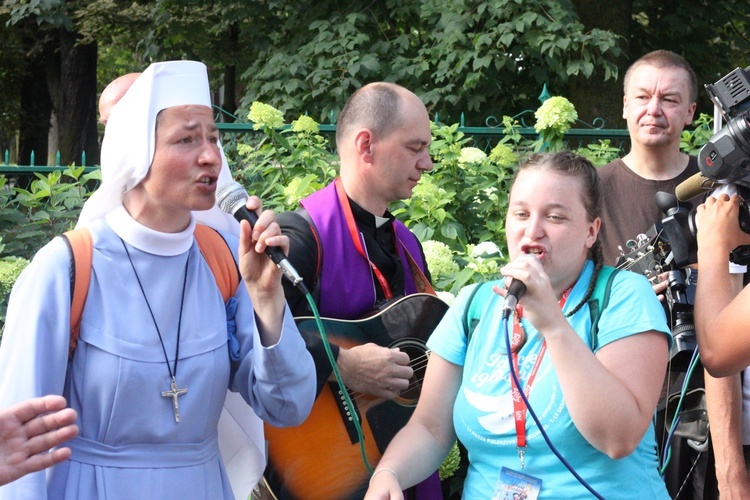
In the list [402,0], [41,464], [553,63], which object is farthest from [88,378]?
[402,0]

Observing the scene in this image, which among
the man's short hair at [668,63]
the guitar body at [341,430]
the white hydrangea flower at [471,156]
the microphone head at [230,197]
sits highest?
the man's short hair at [668,63]

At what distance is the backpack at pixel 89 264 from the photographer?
264cm

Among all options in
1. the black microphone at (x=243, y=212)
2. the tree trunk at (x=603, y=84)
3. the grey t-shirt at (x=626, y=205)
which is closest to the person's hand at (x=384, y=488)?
the black microphone at (x=243, y=212)

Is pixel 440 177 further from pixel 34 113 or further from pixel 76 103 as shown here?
pixel 34 113

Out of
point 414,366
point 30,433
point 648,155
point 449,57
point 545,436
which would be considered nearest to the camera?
point 30,433

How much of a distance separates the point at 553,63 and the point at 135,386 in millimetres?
7034

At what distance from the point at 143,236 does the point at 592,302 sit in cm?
126

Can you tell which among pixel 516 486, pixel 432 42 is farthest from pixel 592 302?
pixel 432 42

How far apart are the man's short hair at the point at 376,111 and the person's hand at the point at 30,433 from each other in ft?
6.62

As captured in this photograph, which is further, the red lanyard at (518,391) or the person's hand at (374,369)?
the person's hand at (374,369)

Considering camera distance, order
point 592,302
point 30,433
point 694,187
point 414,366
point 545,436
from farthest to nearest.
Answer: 1. point 414,366
2. point 694,187
3. point 592,302
4. point 545,436
5. point 30,433

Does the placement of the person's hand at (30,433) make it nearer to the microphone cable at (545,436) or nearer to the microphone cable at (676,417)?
the microphone cable at (545,436)

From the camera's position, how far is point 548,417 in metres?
2.52

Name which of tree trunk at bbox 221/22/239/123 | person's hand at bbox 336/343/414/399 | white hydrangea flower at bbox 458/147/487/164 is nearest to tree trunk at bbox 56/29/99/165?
tree trunk at bbox 221/22/239/123
